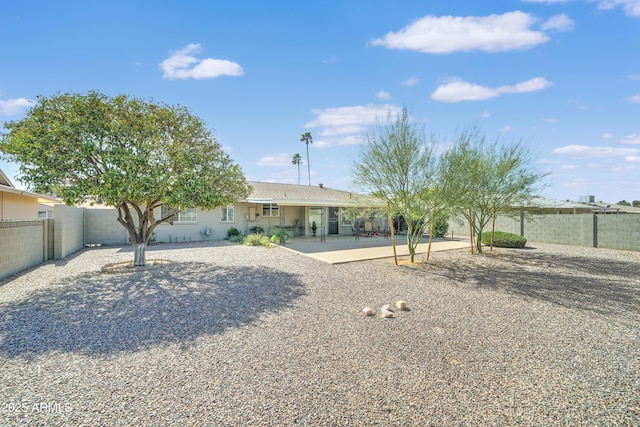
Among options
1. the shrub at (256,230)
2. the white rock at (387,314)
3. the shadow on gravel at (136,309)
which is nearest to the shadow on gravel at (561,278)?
the white rock at (387,314)

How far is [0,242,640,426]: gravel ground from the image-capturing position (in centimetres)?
294

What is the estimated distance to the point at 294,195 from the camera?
2105 centimetres

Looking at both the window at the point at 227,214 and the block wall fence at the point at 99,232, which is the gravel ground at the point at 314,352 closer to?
the block wall fence at the point at 99,232

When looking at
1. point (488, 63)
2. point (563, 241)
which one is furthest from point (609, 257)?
point (488, 63)

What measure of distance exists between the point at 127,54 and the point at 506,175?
14889mm

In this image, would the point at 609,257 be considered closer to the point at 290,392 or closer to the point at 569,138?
the point at 569,138

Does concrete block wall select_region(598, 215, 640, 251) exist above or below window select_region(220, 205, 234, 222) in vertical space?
below

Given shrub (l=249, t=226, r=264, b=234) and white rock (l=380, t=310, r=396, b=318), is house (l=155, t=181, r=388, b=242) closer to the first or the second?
shrub (l=249, t=226, r=264, b=234)

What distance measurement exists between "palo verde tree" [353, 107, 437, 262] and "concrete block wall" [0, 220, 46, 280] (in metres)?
10.6

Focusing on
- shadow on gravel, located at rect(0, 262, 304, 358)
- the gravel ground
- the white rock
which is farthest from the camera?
the white rock

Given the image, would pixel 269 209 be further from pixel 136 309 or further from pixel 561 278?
pixel 561 278

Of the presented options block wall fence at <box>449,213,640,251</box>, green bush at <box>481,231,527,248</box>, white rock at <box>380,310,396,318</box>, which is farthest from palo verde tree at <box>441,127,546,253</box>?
white rock at <box>380,310,396,318</box>

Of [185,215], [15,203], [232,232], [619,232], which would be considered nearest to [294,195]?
[232,232]

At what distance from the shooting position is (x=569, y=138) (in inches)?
503
